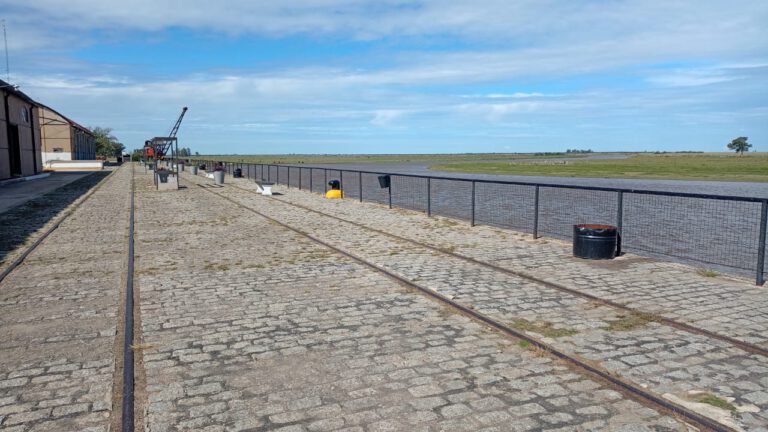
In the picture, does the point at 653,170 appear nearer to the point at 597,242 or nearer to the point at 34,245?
the point at 597,242

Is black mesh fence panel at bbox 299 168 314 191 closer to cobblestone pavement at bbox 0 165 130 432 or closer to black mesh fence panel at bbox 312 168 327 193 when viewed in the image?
black mesh fence panel at bbox 312 168 327 193

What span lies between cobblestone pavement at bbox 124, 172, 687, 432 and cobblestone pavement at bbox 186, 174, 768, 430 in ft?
1.58

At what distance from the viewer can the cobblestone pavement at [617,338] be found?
488 centimetres

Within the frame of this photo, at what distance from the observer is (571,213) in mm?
22625

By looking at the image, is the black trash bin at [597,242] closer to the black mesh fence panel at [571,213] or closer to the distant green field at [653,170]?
the black mesh fence panel at [571,213]

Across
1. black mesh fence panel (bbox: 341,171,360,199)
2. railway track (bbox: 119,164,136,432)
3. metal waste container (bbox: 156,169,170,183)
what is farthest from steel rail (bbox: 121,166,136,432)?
metal waste container (bbox: 156,169,170,183)

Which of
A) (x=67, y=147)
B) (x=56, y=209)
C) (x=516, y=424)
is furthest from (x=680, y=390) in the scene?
(x=67, y=147)

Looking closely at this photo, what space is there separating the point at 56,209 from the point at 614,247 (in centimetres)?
1944

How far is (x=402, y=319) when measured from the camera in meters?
7.12

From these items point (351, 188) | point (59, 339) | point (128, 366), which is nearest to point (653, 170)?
point (351, 188)

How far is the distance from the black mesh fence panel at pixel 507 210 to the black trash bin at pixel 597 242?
4690mm

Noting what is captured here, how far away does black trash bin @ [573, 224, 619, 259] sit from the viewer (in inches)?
431

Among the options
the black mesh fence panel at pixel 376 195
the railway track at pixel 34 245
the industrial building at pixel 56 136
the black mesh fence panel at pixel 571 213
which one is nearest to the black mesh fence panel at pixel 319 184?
the black mesh fence panel at pixel 376 195

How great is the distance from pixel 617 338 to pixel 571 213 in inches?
670
